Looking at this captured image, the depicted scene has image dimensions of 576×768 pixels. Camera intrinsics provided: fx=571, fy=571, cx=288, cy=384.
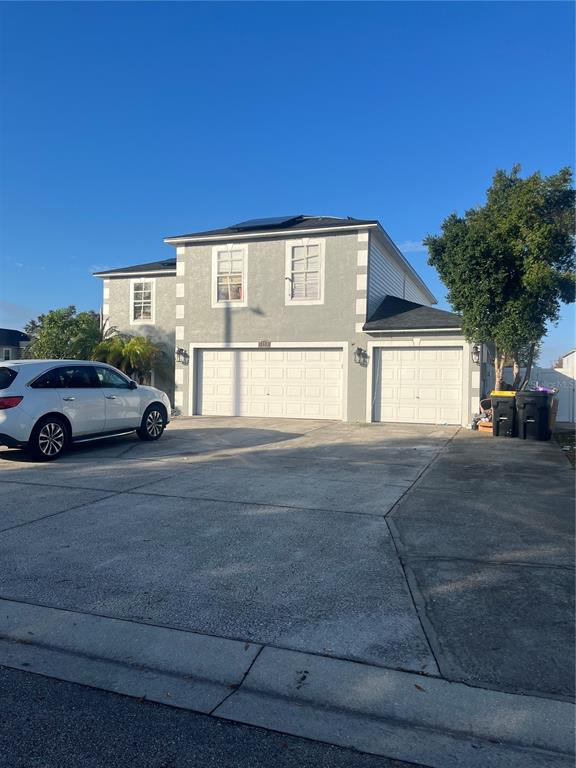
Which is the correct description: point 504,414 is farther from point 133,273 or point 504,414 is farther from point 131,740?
point 133,273

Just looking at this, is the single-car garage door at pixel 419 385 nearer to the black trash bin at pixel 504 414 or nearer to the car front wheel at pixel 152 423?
the black trash bin at pixel 504 414

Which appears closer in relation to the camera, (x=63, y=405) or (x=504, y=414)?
(x=63, y=405)

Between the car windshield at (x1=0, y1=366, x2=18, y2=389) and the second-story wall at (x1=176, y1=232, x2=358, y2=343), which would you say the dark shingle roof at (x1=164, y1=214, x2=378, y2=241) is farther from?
the car windshield at (x1=0, y1=366, x2=18, y2=389)

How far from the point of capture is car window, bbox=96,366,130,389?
34.8 ft

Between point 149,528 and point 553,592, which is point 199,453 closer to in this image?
point 149,528

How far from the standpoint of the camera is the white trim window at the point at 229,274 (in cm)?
1794

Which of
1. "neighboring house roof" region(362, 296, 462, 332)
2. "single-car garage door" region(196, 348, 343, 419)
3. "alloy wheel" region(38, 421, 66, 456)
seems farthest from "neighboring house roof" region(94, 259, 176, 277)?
"alloy wheel" region(38, 421, 66, 456)

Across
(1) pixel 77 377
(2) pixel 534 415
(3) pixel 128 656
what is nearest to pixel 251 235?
(1) pixel 77 377

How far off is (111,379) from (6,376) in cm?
208

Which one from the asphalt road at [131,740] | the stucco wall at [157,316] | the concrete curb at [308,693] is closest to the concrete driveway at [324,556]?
the concrete curb at [308,693]

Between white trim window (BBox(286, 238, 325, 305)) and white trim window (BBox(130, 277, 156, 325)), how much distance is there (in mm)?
5880

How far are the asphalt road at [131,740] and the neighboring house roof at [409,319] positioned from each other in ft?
45.4

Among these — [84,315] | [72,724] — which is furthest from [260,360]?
[72,724]

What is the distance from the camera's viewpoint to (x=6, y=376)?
29.9 ft
